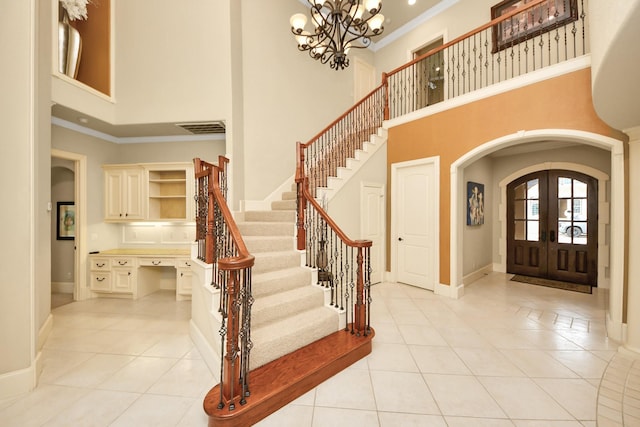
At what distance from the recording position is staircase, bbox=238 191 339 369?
2453 millimetres

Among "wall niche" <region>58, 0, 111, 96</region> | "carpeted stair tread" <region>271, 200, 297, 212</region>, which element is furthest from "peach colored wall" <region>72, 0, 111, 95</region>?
"carpeted stair tread" <region>271, 200, 297, 212</region>

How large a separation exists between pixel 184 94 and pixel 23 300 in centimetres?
352

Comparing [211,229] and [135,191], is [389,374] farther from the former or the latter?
[135,191]

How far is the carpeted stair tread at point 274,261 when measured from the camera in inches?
123

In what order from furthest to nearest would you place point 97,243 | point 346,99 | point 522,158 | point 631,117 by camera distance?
point 346,99
point 522,158
point 97,243
point 631,117

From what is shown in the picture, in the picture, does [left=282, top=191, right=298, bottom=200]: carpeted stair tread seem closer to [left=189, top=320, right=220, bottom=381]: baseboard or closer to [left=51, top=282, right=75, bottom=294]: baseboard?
[left=189, top=320, right=220, bottom=381]: baseboard

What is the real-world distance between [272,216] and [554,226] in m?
6.06

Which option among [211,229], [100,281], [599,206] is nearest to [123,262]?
[100,281]

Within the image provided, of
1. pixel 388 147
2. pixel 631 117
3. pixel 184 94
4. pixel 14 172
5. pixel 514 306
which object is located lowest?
pixel 514 306

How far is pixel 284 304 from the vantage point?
2756mm

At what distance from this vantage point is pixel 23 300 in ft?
7.32

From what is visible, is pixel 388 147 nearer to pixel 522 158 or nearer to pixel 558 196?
pixel 522 158

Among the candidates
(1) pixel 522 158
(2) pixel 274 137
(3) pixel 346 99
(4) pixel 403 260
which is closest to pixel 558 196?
(1) pixel 522 158

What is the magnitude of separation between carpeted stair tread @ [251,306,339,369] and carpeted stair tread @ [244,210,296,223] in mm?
1673
